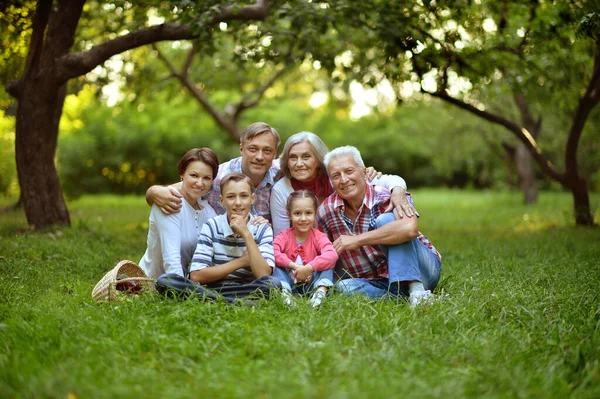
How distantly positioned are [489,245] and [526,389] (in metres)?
4.94

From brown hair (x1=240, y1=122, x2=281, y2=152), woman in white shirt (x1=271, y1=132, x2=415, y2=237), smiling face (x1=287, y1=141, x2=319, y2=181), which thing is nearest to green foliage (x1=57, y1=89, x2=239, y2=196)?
brown hair (x1=240, y1=122, x2=281, y2=152)

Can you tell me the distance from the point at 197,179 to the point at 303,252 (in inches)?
37.4

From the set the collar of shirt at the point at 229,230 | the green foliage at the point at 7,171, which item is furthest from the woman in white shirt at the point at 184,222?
the green foliage at the point at 7,171

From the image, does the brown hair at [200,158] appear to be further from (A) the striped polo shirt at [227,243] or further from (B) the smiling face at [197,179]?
(A) the striped polo shirt at [227,243]

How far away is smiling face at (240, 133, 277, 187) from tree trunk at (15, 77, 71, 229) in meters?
3.65

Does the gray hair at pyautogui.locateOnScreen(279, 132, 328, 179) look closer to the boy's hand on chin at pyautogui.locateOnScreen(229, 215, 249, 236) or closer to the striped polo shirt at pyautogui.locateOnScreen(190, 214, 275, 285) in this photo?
the striped polo shirt at pyautogui.locateOnScreen(190, 214, 275, 285)

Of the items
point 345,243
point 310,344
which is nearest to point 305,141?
point 345,243

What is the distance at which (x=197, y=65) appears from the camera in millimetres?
13766

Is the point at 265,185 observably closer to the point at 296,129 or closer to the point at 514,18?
the point at 514,18

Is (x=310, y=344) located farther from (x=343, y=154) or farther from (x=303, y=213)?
(x=343, y=154)

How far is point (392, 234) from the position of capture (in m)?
4.24

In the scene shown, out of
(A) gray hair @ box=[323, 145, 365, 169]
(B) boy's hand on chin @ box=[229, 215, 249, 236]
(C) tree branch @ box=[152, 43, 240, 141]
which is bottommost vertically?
(B) boy's hand on chin @ box=[229, 215, 249, 236]

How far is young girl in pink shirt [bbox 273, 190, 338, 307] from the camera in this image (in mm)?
4309

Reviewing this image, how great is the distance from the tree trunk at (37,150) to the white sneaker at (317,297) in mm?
4654
